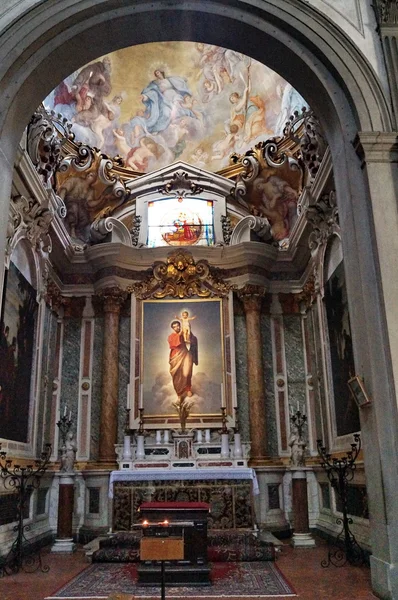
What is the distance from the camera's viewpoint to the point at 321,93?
648 centimetres

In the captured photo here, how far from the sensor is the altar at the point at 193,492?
395 inches

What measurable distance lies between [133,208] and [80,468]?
595 cm

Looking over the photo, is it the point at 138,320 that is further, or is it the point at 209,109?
the point at 209,109

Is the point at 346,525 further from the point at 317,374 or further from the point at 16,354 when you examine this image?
the point at 16,354

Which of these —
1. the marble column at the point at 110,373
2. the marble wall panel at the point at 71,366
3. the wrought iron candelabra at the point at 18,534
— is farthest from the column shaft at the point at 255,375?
the wrought iron candelabra at the point at 18,534

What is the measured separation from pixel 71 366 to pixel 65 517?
11.7ft

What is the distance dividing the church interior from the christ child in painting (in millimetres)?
34

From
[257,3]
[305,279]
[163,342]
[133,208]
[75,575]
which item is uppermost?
[133,208]

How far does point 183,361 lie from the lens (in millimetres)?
12047

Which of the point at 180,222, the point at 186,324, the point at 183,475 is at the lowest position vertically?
the point at 183,475

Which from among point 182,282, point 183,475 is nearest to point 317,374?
point 183,475

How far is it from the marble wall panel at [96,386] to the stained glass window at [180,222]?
7.44ft

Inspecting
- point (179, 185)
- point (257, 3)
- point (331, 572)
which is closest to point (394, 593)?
point (331, 572)

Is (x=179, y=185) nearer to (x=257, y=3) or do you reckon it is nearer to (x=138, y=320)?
(x=138, y=320)
